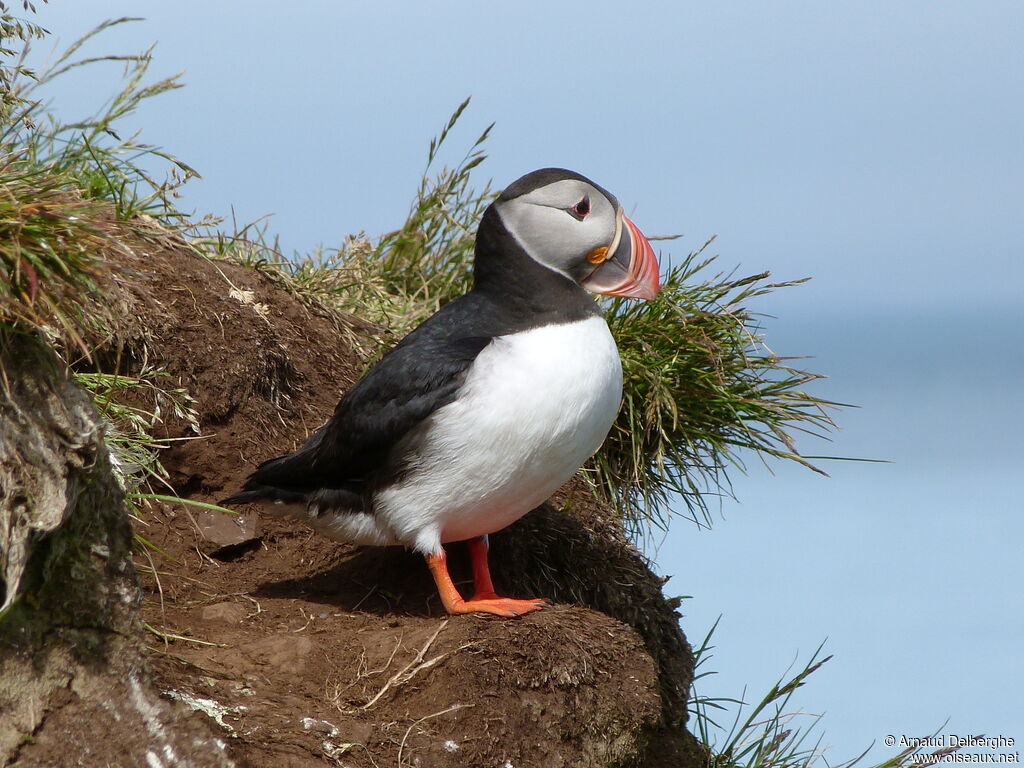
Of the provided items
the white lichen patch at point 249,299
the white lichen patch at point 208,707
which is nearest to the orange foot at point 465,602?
the white lichen patch at point 208,707

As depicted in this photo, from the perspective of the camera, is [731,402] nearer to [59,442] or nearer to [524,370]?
[524,370]

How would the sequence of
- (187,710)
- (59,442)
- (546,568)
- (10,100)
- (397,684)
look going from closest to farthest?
1. (59,442)
2. (187,710)
3. (397,684)
4. (10,100)
5. (546,568)

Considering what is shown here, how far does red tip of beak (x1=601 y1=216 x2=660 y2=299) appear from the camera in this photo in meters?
4.95

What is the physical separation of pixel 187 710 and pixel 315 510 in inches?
52.7

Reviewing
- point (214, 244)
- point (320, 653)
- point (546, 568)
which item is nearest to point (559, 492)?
point (546, 568)

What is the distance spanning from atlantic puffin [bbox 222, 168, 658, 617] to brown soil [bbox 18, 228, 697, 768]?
326 mm

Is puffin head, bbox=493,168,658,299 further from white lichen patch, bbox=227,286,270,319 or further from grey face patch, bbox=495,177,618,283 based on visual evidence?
white lichen patch, bbox=227,286,270,319

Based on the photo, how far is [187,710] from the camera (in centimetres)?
371

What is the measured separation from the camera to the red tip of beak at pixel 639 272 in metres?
4.95

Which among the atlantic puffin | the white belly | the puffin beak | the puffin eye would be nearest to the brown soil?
the atlantic puffin

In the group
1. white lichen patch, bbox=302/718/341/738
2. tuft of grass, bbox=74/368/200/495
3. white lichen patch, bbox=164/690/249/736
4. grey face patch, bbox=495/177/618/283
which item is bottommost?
white lichen patch, bbox=164/690/249/736

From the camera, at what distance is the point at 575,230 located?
4.84 meters

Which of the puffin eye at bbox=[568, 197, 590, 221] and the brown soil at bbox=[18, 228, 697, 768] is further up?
the puffin eye at bbox=[568, 197, 590, 221]

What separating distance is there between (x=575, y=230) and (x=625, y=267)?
0.94 ft
